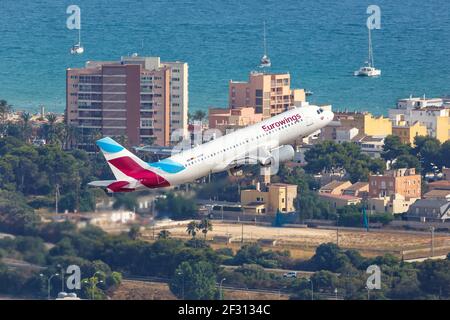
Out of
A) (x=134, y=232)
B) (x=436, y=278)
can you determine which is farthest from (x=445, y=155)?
(x=134, y=232)

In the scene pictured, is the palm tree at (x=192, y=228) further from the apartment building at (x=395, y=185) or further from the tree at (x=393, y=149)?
the tree at (x=393, y=149)

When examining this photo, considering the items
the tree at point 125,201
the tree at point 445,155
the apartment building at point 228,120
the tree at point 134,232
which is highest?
the apartment building at point 228,120

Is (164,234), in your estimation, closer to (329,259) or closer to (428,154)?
(329,259)

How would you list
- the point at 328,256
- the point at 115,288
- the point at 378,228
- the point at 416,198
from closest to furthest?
1. the point at 115,288
2. the point at 328,256
3. the point at 378,228
4. the point at 416,198

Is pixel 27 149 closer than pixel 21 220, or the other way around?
pixel 21 220

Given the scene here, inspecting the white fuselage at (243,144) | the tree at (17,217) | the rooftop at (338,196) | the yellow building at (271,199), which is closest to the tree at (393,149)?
the rooftop at (338,196)
